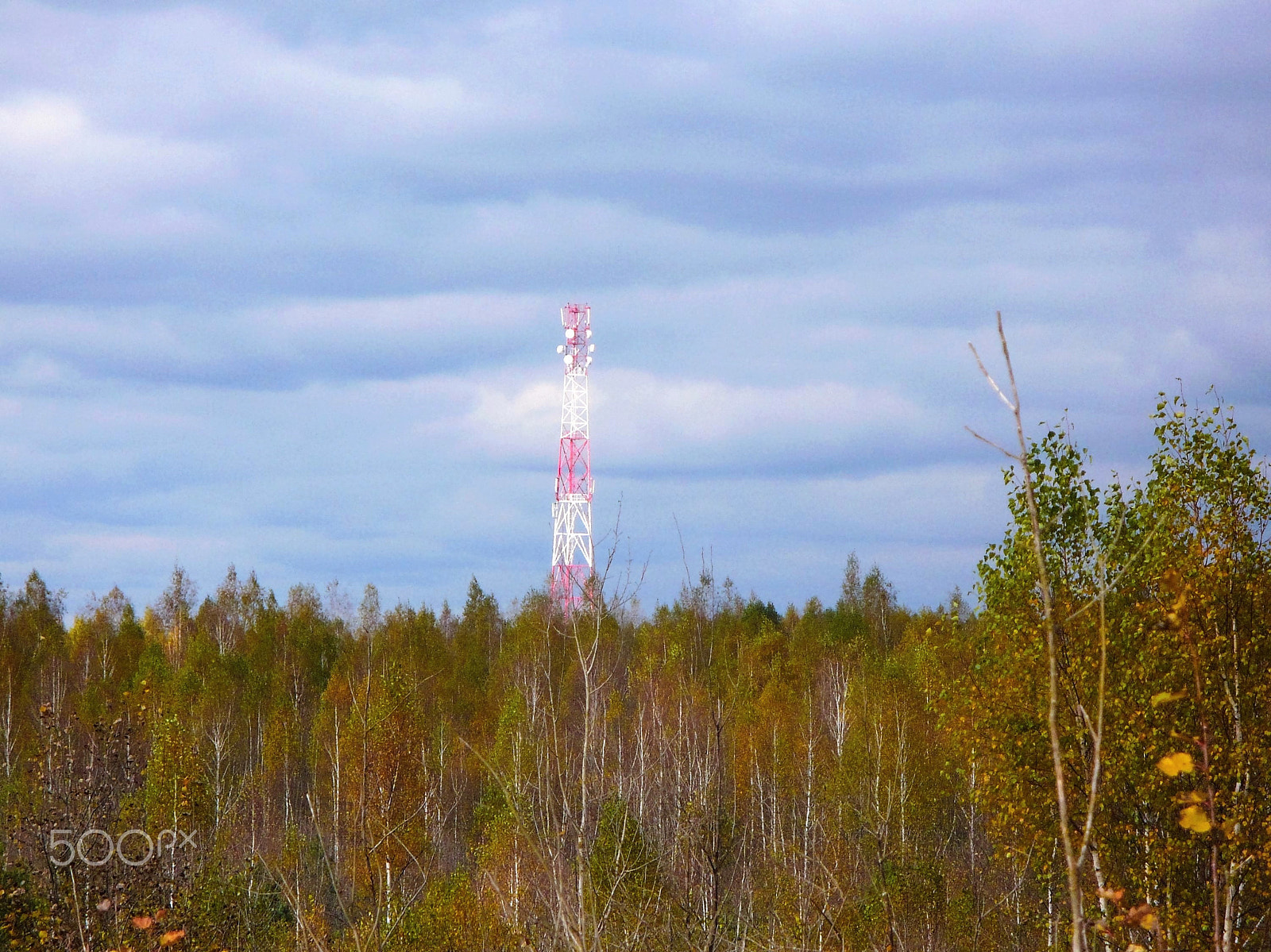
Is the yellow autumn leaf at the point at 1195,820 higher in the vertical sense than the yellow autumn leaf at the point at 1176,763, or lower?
lower

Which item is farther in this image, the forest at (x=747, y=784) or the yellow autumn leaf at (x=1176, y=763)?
the forest at (x=747, y=784)

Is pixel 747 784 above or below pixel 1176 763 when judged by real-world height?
below

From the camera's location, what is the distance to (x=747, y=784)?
44.8 meters

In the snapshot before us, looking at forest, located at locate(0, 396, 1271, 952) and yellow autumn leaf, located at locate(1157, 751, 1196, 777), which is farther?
forest, located at locate(0, 396, 1271, 952)

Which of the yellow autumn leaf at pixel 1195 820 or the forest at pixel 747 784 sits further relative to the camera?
the forest at pixel 747 784

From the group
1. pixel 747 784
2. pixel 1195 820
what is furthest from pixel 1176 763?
pixel 747 784

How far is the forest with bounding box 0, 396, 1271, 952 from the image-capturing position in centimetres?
836

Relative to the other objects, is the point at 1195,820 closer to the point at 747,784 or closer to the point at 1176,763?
the point at 1176,763

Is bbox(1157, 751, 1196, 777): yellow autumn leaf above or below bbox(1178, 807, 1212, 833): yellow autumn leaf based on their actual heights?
above

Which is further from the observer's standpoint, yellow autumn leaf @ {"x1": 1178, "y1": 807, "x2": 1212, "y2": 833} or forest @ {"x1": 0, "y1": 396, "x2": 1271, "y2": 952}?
forest @ {"x1": 0, "y1": 396, "x2": 1271, "y2": 952}

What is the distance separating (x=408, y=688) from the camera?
1490 inches

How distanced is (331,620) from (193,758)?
63.9 m

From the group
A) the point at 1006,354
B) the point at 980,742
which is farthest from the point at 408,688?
the point at 1006,354

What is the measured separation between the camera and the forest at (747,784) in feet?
27.4
